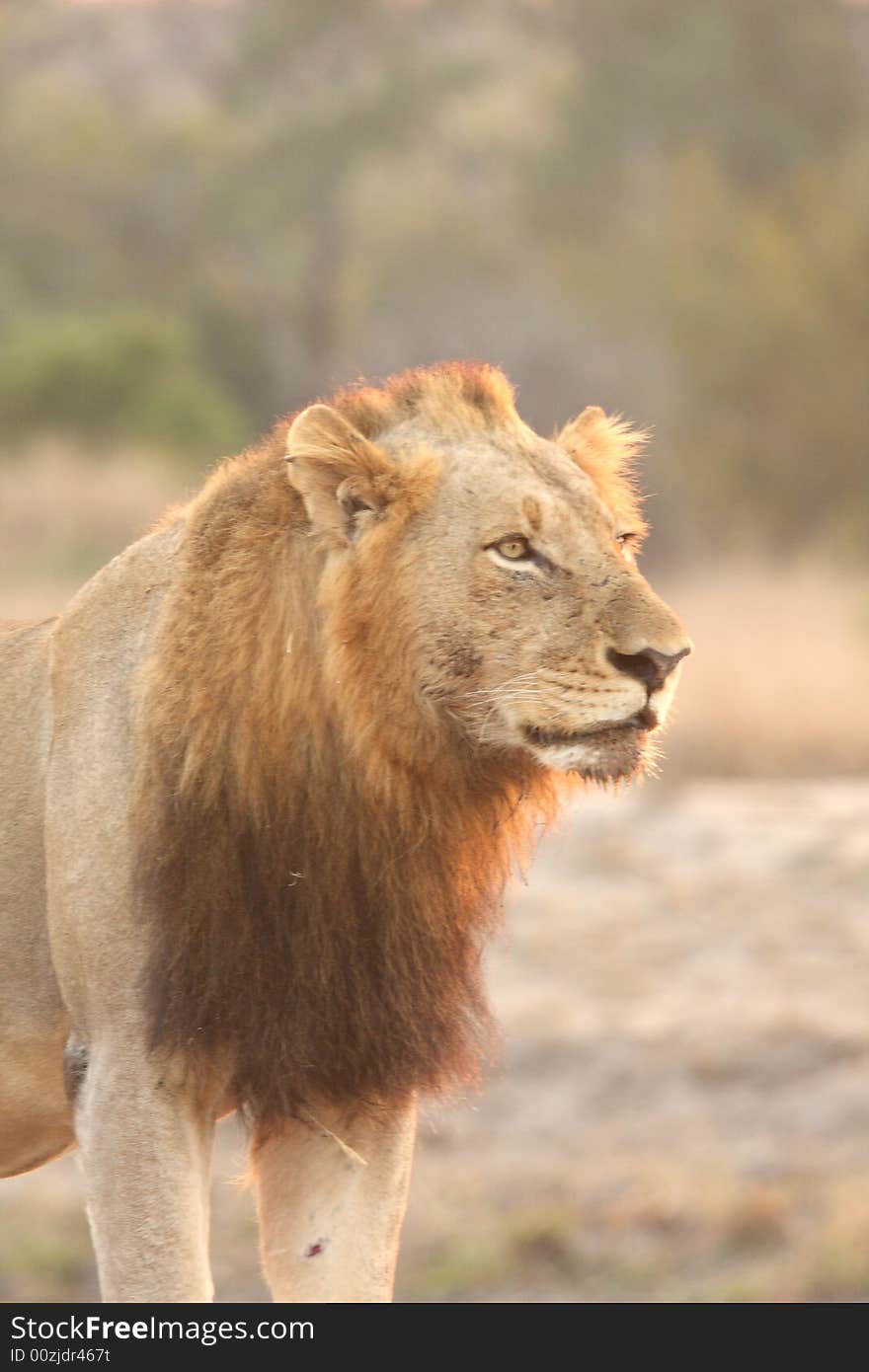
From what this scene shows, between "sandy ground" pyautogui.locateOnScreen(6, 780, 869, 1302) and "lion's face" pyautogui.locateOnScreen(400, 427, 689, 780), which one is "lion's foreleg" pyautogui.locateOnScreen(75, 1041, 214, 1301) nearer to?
"lion's face" pyautogui.locateOnScreen(400, 427, 689, 780)

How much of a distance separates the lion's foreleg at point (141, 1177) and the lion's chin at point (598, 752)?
2.65ft

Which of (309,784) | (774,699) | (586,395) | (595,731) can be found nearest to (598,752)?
(595,731)

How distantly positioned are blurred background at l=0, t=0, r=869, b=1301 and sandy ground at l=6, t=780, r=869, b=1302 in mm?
22

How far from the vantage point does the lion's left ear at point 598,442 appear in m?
4.00

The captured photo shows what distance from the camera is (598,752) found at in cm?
359

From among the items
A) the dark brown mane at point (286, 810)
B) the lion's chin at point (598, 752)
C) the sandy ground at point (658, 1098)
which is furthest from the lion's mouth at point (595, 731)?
the sandy ground at point (658, 1098)

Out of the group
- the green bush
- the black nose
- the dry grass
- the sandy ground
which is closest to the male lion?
the black nose

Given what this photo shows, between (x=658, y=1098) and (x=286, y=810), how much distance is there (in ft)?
23.9

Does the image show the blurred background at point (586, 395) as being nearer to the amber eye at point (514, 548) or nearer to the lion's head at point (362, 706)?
the lion's head at point (362, 706)

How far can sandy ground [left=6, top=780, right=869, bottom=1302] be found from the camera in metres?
9.31

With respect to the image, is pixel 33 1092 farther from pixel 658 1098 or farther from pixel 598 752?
pixel 658 1098

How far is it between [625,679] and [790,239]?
3401 cm

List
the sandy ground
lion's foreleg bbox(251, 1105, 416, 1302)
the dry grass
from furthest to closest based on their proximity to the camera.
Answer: the dry grass < the sandy ground < lion's foreleg bbox(251, 1105, 416, 1302)
